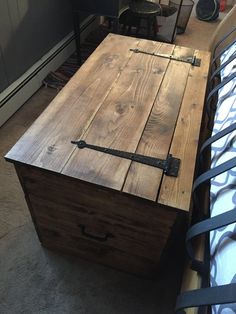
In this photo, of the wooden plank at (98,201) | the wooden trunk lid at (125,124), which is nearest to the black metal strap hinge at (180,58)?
the wooden trunk lid at (125,124)

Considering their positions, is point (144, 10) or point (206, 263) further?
point (144, 10)

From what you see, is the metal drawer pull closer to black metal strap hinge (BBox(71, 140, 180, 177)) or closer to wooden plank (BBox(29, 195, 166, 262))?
wooden plank (BBox(29, 195, 166, 262))

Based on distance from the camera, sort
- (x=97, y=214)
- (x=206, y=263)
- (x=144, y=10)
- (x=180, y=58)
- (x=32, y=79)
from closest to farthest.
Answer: (x=206, y=263) < (x=97, y=214) < (x=180, y=58) < (x=32, y=79) < (x=144, y=10)

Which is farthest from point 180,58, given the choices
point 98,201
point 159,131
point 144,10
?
point 144,10

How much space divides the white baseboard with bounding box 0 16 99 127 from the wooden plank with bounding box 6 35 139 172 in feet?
2.39

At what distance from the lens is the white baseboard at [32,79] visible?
1646 millimetres

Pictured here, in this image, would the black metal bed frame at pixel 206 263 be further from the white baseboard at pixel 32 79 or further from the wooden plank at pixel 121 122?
the white baseboard at pixel 32 79

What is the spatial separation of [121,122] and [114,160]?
0.57 ft

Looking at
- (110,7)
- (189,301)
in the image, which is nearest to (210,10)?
(110,7)

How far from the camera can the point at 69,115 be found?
0.90 m

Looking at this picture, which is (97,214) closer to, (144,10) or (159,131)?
(159,131)

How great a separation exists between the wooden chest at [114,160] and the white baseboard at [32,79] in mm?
754

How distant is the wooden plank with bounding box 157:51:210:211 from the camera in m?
0.70

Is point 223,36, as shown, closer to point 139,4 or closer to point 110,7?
point 110,7
